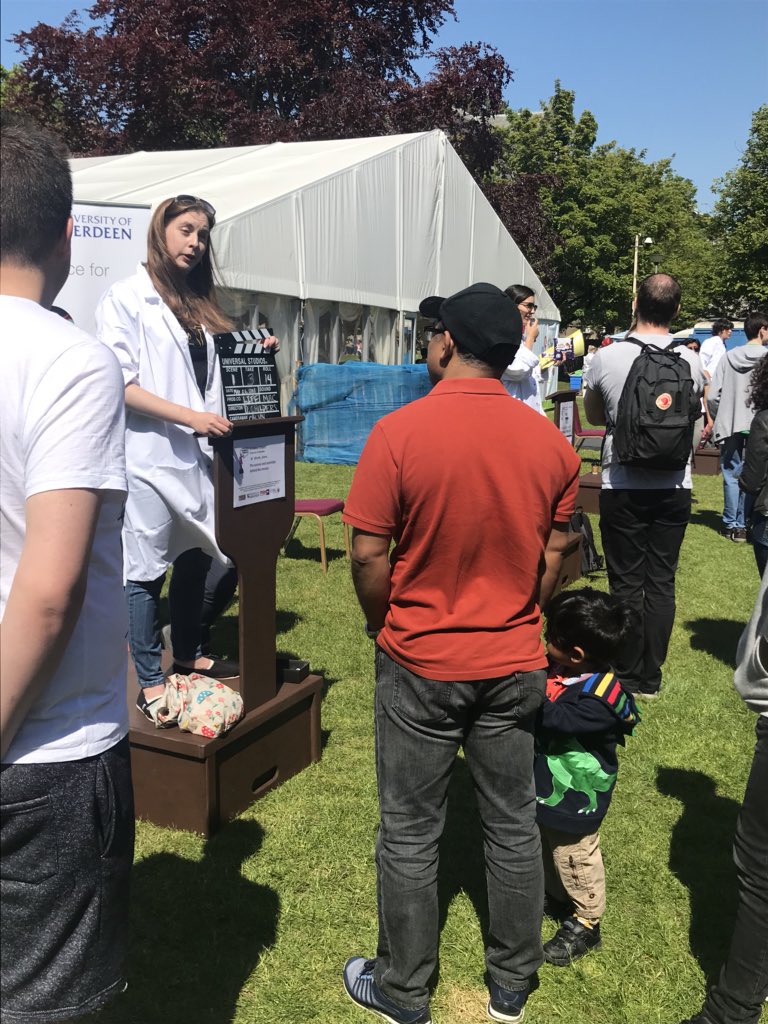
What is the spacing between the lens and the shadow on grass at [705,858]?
291cm

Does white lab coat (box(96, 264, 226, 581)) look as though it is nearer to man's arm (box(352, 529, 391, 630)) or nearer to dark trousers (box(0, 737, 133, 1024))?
man's arm (box(352, 529, 391, 630))

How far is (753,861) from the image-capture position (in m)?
2.18

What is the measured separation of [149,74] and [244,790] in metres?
26.2

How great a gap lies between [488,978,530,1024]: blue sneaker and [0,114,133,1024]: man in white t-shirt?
1.37m

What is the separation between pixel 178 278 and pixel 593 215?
43.1 meters

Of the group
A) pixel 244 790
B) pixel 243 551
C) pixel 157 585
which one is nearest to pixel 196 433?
pixel 243 551

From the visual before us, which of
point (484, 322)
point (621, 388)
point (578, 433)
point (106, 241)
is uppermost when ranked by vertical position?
point (106, 241)

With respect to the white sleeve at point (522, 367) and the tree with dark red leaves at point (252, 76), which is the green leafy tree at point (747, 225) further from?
the white sleeve at point (522, 367)

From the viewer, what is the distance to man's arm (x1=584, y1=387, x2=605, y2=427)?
4.65m

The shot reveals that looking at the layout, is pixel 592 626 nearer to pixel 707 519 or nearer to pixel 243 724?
pixel 243 724

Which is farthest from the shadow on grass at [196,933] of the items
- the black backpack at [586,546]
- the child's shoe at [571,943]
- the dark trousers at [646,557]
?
the black backpack at [586,546]

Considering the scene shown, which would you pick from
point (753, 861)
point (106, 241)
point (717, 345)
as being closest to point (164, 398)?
point (753, 861)

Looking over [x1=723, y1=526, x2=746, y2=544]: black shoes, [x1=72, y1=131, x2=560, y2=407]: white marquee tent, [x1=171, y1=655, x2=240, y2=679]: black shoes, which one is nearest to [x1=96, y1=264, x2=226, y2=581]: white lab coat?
[x1=171, y1=655, x2=240, y2=679]: black shoes

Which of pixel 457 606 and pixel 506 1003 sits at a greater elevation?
pixel 457 606
